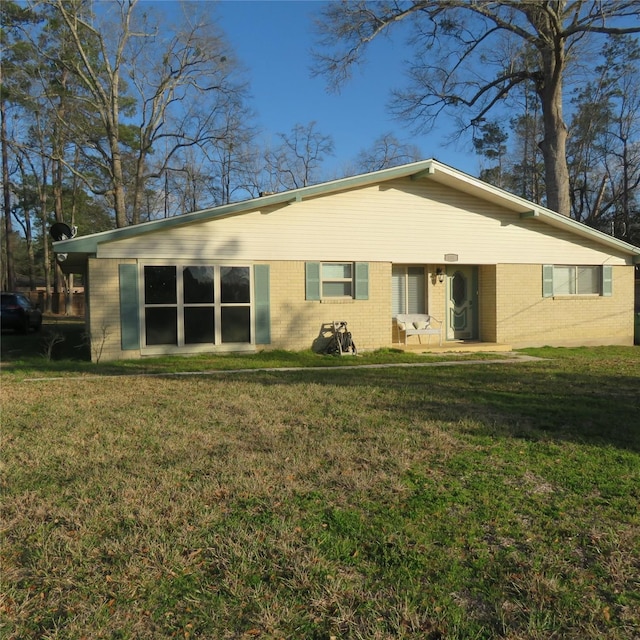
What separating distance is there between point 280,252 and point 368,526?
9.35 metres

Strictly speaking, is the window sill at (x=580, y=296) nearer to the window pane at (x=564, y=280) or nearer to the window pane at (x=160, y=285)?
the window pane at (x=564, y=280)

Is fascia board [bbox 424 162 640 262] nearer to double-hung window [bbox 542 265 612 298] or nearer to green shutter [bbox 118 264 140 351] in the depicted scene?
double-hung window [bbox 542 265 612 298]

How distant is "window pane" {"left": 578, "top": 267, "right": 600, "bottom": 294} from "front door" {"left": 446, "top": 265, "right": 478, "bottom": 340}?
3.06 metres

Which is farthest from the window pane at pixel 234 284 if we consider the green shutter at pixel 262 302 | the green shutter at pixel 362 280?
the green shutter at pixel 362 280

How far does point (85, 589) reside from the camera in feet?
8.45

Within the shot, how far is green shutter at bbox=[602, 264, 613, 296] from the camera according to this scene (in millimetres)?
14797

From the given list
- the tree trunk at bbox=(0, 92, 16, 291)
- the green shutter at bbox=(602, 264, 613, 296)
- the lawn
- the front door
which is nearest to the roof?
the green shutter at bbox=(602, 264, 613, 296)

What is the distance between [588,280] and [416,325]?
18.1 feet

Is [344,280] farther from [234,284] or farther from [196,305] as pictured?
[196,305]

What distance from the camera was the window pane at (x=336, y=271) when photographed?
12555 millimetres

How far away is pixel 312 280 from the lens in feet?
40.3

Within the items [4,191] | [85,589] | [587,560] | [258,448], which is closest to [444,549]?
[587,560]

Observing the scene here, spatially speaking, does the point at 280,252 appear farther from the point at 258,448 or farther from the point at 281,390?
the point at 258,448

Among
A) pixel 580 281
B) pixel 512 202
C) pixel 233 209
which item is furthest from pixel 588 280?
pixel 233 209
